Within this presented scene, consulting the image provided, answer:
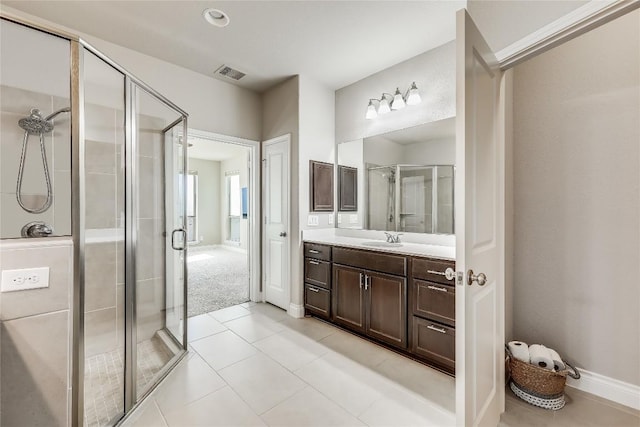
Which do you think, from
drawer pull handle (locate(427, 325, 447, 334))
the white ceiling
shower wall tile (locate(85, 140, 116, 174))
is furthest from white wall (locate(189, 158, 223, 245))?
drawer pull handle (locate(427, 325, 447, 334))

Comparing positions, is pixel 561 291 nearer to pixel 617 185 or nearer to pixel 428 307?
pixel 617 185

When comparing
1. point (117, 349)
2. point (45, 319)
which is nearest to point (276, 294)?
point (117, 349)

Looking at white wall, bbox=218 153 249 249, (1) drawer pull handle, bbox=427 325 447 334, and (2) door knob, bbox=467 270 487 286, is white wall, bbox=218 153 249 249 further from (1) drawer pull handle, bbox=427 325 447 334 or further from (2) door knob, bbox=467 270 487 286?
(2) door knob, bbox=467 270 487 286

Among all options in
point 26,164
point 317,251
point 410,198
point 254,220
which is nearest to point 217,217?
point 254,220

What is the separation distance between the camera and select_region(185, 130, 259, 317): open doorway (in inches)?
189

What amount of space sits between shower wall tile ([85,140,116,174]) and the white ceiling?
109 centimetres

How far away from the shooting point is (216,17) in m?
2.18

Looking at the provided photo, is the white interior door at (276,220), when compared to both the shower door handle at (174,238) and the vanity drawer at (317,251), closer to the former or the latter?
the vanity drawer at (317,251)

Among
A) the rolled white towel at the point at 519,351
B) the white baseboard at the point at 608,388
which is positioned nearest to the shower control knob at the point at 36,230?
the rolled white towel at the point at 519,351

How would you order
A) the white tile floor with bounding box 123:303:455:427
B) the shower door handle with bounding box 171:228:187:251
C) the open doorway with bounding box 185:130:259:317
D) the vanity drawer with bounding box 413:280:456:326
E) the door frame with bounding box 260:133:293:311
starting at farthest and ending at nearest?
1. the open doorway with bounding box 185:130:259:317
2. the door frame with bounding box 260:133:293:311
3. the shower door handle with bounding box 171:228:187:251
4. the vanity drawer with bounding box 413:280:456:326
5. the white tile floor with bounding box 123:303:455:427

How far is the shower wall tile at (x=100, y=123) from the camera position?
197cm

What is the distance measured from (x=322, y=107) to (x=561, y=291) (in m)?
2.96

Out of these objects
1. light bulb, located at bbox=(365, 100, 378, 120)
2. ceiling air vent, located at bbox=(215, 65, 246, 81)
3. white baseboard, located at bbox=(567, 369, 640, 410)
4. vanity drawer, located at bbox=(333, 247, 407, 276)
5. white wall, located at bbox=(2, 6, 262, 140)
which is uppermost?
ceiling air vent, located at bbox=(215, 65, 246, 81)

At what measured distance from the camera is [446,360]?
6.47 feet
